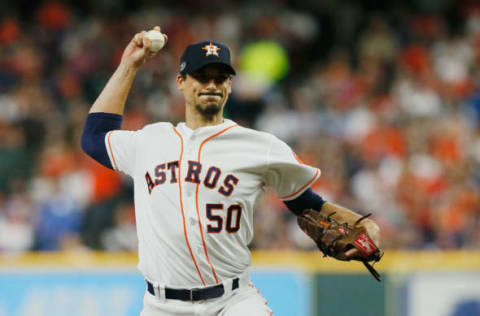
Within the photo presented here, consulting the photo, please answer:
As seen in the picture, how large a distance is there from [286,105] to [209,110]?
23.7ft

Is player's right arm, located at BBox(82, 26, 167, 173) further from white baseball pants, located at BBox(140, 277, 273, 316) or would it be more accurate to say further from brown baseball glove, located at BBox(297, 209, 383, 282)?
brown baseball glove, located at BBox(297, 209, 383, 282)

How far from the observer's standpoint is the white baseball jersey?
154 inches

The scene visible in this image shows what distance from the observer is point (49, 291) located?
7.61 m

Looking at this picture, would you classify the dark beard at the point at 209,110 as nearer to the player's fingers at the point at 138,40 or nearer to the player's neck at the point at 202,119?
the player's neck at the point at 202,119

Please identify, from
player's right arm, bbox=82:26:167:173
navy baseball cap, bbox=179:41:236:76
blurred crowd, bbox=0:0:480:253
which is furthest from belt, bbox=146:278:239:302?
blurred crowd, bbox=0:0:480:253

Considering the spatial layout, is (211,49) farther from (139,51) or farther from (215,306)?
(215,306)

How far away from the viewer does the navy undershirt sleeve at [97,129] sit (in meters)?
4.26

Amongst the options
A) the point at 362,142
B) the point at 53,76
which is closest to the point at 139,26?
the point at 53,76

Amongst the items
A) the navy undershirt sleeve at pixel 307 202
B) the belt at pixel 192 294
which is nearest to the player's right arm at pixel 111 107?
the belt at pixel 192 294

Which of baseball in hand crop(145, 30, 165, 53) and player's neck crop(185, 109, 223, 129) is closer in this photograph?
player's neck crop(185, 109, 223, 129)

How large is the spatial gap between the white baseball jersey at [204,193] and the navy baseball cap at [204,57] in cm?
29

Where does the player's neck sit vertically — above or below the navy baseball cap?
below

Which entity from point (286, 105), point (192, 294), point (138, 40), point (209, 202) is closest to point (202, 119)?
point (209, 202)

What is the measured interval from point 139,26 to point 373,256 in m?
9.53
